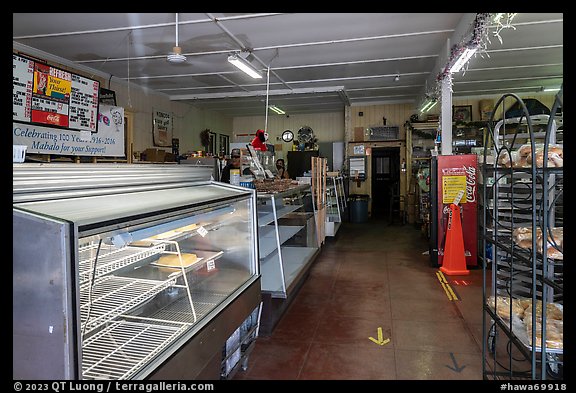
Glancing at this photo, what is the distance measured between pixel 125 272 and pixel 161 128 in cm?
767

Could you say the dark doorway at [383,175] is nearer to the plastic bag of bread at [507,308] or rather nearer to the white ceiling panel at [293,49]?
the white ceiling panel at [293,49]

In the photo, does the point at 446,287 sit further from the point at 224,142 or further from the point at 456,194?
the point at 224,142

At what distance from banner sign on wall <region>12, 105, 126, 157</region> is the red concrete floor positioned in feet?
10.9

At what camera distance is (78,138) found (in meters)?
5.48

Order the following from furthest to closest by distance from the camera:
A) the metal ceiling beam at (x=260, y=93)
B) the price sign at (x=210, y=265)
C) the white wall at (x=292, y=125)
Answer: the white wall at (x=292, y=125) < the metal ceiling beam at (x=260, y=93) < the price sign at (x=210, y=265)

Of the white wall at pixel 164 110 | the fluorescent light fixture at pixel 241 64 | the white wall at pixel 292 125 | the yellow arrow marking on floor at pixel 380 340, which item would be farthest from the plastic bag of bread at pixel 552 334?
the white wall at pixel 292 125

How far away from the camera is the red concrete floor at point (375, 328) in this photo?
3.00 m

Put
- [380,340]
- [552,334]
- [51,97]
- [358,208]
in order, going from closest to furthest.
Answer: [552,334]
[380,340]
[51,97]
[358,208]

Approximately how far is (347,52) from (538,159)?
493 cm

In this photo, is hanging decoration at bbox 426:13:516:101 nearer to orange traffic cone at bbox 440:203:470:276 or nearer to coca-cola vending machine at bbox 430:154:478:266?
coca-cola vending machine at bbox 430:154:478:266

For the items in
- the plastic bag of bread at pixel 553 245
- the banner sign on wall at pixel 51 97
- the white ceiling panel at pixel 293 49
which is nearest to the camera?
the plastic bag of bread at pixel 553 245

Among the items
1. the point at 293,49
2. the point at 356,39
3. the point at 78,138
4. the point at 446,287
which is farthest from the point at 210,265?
the point at 293,49

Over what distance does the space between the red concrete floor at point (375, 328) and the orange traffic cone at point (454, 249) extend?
19 centimetres

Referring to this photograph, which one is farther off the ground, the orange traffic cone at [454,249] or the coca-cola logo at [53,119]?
the coca-cola logo at [53,119]
